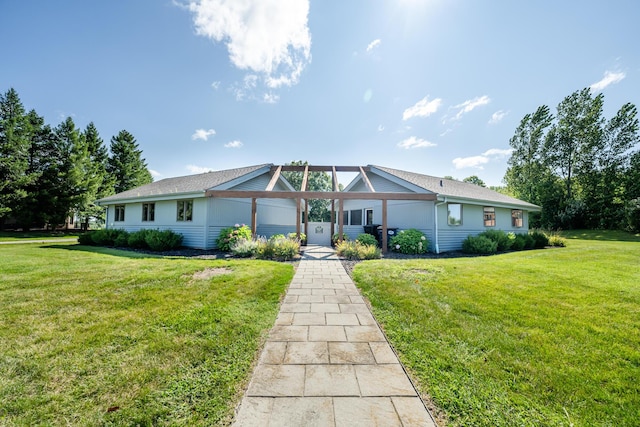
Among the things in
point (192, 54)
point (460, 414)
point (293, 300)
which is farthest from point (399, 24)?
point (460, 414)

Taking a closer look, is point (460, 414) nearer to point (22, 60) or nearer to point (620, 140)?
Result: point (22, 60)

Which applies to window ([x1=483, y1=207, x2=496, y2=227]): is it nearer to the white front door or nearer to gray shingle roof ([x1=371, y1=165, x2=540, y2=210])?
gray shingle roof ([x1=371, y1=165, x2=540, y2=210])

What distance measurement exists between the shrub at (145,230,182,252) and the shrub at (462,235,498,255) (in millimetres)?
13653

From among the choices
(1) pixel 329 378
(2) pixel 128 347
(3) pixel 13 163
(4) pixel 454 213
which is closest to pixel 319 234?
(4) pixel 454 213

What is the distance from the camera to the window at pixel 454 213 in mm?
11738

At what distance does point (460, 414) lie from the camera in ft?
5.86

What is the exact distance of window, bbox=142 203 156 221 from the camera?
44.0 feet

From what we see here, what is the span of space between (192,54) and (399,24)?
864 centimetres

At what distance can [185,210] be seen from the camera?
479 inches

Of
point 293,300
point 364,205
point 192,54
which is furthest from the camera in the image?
point 364,205

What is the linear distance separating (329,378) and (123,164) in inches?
1545

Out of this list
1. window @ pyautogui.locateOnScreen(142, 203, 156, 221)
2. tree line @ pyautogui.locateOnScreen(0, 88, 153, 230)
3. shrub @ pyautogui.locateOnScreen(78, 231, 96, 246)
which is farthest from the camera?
tree line @ pyautogui.locateOnScreen(0, 88, 153, 230)

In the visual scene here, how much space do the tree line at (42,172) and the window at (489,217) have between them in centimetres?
3397

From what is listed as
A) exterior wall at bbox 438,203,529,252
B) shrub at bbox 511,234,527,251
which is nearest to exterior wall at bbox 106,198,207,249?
exterior wall at bbox 438,203,529,252
